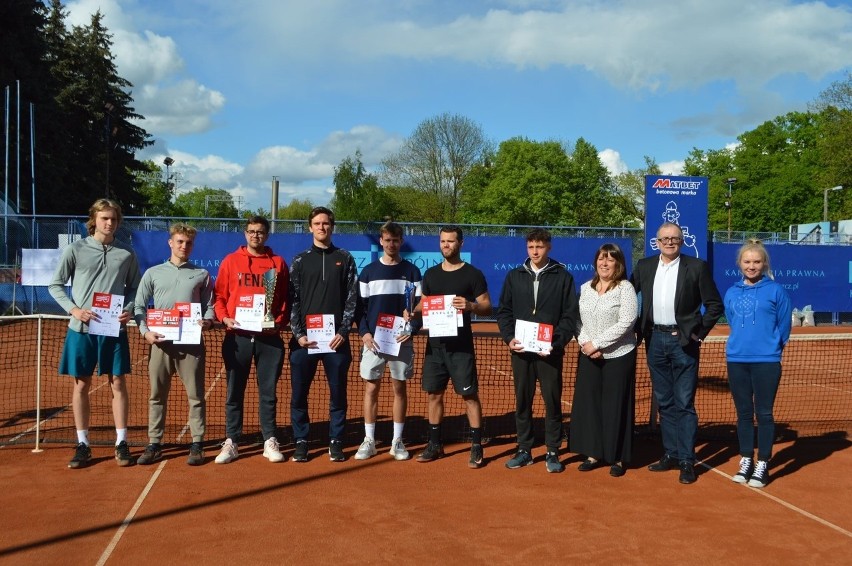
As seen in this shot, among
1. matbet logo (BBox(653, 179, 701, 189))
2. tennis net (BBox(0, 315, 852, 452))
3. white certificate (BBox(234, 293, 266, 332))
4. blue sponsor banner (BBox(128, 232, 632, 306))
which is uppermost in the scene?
matbet logo (BBox(653, 179, 701, 189))

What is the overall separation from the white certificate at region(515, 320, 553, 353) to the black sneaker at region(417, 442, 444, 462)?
4.02 ft

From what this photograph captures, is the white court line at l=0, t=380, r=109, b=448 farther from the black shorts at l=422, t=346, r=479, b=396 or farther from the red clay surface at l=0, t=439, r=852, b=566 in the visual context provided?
the black shorts at l=422, t=346, r=479, b=396

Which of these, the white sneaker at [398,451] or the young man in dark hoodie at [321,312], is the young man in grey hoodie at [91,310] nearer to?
the young man in dark hoodie at [321,312]

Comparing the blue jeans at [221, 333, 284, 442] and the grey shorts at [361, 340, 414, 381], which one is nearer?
the blue jeans at [221, 333, 284, 442]

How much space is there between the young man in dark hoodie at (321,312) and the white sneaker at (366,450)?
181 millimetres

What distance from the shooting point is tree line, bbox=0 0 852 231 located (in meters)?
30.3

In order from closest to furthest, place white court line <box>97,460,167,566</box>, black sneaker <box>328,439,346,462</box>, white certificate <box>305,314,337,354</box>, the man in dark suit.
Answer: white court line <box>97,460,167,566</box>
the man in dark suit
white certificate <box>305,314,337,354</box>
black sneaker <box>328,439,346,462</box>

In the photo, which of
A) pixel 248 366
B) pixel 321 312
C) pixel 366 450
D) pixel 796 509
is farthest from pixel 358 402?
pixel 796 509

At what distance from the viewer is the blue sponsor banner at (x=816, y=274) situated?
832 inches

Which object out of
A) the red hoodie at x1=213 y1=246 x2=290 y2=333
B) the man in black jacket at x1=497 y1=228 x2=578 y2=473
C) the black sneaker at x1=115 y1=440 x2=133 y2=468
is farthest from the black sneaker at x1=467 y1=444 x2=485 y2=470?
the black sneaker at x1=115 y1=440 x2=133 y2=468

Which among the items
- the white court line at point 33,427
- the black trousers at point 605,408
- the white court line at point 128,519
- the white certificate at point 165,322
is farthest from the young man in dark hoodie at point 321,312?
the white court line at point 33,427

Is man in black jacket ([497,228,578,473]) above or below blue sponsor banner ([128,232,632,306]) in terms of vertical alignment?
below

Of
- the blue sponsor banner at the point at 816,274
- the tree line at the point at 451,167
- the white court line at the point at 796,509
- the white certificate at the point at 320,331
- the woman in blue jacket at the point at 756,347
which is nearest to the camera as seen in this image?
the white court line at the point at 796,509

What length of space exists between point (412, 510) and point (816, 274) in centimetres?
2042
